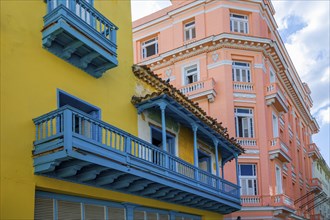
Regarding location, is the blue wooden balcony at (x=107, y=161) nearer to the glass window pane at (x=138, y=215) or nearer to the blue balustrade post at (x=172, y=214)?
the blue balustrade post at (x=172, y=214)

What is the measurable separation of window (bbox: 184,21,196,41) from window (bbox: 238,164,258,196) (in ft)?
27.6

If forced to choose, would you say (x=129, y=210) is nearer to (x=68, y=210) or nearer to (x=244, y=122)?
(x=68, y=210)

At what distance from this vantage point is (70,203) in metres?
10.3

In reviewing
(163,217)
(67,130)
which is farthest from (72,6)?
(163,217)

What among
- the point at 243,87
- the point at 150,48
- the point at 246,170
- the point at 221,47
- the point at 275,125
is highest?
the point at 150,48

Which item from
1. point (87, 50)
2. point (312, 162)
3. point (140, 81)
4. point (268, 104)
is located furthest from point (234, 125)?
point (312, 162)

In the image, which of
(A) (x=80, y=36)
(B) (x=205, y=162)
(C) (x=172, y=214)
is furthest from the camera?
(B) (x=205, y=162)

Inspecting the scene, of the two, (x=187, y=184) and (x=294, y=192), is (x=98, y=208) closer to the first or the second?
(x=187, y=184)

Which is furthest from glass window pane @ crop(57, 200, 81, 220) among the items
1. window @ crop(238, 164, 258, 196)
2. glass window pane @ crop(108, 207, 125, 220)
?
window @ crop(238, 164, 258, 196)

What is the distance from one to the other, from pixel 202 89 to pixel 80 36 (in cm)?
1619

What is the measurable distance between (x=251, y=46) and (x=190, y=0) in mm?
4816

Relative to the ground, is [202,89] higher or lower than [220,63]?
lower

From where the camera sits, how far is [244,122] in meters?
26.5

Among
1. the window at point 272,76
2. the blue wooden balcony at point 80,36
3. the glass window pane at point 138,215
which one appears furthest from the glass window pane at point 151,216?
the window at point 272,76
